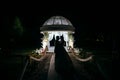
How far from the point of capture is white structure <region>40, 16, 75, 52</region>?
32.5 meters

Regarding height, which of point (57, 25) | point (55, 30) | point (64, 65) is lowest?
point (64, 65)

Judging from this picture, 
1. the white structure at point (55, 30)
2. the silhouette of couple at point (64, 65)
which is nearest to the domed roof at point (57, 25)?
the white structure at point (55, 30)

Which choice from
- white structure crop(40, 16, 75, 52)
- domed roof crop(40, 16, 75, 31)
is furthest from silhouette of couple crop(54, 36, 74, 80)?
domed roof crop(40, 16, 75, 31)

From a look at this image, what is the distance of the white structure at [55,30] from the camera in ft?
107

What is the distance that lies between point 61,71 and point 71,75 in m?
0.57

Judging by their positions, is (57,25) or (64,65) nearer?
(64,65)

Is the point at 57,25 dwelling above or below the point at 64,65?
above

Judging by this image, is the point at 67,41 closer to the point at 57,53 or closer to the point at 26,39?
the point at 57,53

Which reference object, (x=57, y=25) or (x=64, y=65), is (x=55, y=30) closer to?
(x=57, y=25)

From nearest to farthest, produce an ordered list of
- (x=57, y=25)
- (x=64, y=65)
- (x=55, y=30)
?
1. (x=64, y=65)
2. (x=55, y=30)
3. (x=57, y=25)

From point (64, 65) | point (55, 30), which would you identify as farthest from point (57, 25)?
point (64, 65)

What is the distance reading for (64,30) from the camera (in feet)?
107

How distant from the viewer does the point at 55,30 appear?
32344 mm

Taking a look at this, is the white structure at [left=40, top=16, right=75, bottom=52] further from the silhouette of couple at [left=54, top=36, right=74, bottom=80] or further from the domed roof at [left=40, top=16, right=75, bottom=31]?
the silhouette of couple at [left=54, top=36, right=74, bottom=80]
